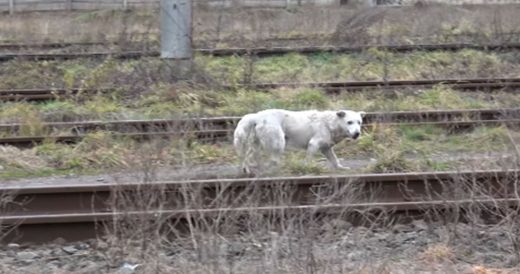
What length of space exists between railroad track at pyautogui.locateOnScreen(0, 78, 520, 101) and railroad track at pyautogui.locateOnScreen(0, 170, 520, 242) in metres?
6.87

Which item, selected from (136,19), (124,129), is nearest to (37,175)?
(124,129)

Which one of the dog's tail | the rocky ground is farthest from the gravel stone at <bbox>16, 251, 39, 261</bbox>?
the dog's tail

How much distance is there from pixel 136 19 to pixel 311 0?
11.2 m

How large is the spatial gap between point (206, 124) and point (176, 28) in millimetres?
3926

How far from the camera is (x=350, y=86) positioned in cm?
1567

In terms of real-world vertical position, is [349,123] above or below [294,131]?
above

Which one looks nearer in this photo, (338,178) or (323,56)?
(338,178)

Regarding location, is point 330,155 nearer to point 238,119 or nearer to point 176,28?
point 238,119

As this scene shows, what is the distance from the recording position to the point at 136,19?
2800cm

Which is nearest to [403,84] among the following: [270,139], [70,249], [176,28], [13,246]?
[176,28]

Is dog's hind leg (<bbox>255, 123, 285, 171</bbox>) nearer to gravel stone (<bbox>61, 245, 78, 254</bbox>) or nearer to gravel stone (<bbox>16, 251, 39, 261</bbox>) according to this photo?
gravel stone (<bbox>61, 245, 78, 254</bbox>)

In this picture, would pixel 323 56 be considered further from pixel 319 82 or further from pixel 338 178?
pixel 338 178

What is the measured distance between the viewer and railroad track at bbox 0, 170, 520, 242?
708 centimetres

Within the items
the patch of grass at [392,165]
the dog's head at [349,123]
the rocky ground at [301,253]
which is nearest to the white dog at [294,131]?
the dog's head at [349,123]
